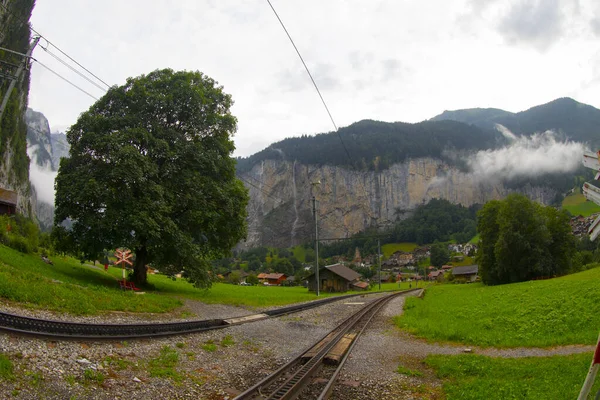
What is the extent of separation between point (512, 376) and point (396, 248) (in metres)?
172

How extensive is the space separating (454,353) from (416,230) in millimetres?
172168

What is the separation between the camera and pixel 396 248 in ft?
572

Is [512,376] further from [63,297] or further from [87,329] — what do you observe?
[63,297]

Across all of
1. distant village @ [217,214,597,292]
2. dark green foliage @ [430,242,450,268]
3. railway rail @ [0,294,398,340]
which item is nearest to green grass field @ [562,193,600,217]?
distant village @ [217,214,597,292]

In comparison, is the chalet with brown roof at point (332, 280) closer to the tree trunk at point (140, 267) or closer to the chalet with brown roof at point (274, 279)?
the tree trunk at point (140, 267)

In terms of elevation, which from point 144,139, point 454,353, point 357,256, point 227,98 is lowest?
point 357,256

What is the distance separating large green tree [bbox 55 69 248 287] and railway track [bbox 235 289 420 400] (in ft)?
34.2

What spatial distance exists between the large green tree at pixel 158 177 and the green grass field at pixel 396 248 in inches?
5820

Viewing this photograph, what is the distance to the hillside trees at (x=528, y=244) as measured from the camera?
4328cm

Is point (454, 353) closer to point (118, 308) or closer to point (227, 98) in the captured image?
point (118, 308)

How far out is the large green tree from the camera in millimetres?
18109

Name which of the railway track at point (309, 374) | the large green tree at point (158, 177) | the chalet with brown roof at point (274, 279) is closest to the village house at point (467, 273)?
the chalet with brown roof at point (274, 279)

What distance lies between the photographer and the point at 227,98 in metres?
24.8

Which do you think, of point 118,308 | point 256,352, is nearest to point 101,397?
point 256,352
